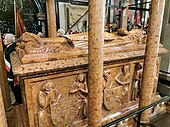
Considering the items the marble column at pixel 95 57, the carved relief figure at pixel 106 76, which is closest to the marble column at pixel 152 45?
the carved relief figure at pixel 106 76

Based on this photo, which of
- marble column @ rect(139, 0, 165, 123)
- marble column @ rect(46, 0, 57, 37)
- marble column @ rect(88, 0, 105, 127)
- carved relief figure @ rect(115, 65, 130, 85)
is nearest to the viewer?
marble column @ rect(88, 0, 105, 127)

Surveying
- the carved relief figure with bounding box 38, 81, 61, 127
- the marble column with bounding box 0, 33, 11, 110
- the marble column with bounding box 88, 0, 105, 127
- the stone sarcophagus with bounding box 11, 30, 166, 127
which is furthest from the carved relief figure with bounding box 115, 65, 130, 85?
the marble column with bounding box 0, 33, 11, 110

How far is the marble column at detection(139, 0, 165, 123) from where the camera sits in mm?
1588

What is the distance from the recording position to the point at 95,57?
130 cm

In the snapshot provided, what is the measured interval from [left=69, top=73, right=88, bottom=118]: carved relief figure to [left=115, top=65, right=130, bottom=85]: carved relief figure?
1.66 ft

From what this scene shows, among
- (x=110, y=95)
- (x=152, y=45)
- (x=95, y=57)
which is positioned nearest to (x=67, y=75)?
(x=95, y=57)

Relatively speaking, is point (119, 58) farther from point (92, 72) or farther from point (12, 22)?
point (12, 22)

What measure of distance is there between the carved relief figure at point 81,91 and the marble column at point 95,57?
0.26m

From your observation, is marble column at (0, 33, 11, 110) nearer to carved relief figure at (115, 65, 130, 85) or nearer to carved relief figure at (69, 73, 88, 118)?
carved relief figure at (69, 73, 88, 118)

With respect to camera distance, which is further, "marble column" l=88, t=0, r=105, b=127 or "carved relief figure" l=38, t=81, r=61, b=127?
"carved relief figure" l=38, t=81, r=61, b=127

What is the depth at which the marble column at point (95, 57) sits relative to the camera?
121cm

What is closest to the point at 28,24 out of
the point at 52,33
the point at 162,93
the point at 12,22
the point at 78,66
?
the point at 12,22

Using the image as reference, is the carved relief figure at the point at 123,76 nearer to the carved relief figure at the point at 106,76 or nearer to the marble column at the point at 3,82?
the carved relief figure at the point at 106,76

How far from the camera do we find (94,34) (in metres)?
1.25
